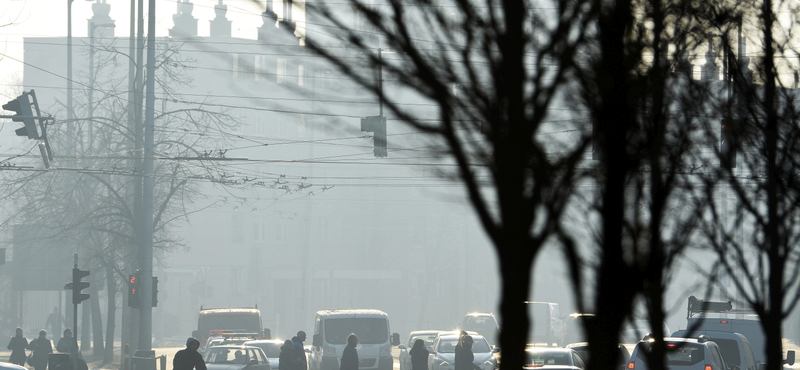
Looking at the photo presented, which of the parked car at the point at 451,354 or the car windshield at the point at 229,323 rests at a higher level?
the car windshield at the point at 229,323

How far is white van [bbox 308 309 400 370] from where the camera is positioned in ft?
93.0

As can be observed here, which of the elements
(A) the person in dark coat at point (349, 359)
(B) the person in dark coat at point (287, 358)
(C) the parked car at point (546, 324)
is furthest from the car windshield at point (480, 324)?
(B) the person in dark coat at point (287, 358)

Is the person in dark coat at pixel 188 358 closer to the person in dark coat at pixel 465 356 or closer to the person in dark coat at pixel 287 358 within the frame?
the person in dark coat at pixel 287 358

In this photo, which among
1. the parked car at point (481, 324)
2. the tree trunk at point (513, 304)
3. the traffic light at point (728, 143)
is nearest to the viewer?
the tree trunk at point (513, 304)

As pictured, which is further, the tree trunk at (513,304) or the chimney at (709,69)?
the chimney at (709,69)

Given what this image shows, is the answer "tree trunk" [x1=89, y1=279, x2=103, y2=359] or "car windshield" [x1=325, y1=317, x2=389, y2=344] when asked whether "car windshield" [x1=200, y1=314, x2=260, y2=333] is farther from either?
"tree trunk" [x1=89, y1=279, x2=103, y2=359]

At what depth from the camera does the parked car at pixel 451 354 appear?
24953 mm

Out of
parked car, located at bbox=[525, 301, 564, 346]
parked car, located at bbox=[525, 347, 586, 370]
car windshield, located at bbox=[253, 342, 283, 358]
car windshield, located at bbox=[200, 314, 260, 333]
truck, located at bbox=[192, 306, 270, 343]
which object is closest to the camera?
parked car, located at bbox=[525, 347, 586, 370]

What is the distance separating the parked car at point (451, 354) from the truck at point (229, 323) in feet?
21.3

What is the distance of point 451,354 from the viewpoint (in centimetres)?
2581

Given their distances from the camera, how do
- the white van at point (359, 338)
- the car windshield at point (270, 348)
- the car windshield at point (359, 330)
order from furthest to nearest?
the car windshield at point (359, 330) → the white van at point (359, 338) → the car windshield at point (270, 348)

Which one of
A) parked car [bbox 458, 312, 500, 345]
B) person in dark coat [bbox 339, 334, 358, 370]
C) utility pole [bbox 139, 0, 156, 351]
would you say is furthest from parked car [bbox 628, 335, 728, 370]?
parked car [bbox 458, 312, 500, 345]

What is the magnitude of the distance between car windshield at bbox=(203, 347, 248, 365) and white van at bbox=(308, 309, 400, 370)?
6.28m

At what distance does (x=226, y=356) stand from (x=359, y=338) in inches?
275
